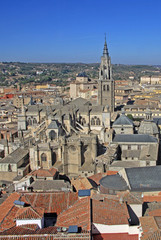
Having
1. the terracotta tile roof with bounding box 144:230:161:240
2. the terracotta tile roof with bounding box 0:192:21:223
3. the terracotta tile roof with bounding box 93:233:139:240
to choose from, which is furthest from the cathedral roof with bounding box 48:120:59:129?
the terracotta tile roof with bounding box 144:230:161:240

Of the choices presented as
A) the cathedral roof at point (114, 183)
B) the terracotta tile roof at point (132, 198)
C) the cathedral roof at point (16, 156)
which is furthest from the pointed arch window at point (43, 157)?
the terracotta tile roof at point (132, 198)

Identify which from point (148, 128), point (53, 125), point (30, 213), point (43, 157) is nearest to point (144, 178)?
point (30, 213)

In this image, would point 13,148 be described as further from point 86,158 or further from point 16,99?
point 16,99

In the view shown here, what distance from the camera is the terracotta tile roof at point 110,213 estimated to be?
18.2 m

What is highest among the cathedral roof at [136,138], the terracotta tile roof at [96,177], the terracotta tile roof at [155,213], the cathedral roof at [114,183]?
the cathedral roof at [136,138]

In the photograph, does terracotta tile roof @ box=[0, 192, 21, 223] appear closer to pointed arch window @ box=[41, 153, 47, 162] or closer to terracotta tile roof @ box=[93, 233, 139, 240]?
terracotta tile roof @ box=[93, 233, 139, 240]

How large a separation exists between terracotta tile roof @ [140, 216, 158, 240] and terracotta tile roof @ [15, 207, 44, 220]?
649 cm

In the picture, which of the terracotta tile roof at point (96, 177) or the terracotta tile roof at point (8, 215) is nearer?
the terracotta tile roof at point (8, 215)

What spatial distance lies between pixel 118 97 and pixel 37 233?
3851 inches

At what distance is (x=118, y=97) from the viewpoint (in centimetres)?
11181

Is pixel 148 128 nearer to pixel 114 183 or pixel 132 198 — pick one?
pixel 114 183

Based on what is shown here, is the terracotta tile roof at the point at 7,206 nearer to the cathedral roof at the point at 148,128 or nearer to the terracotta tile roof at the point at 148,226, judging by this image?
the terracotta tile roof at the point at 148,226

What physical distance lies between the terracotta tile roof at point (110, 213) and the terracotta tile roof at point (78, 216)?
0.52 metres

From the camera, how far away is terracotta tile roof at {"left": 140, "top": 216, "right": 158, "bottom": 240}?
17364mm
